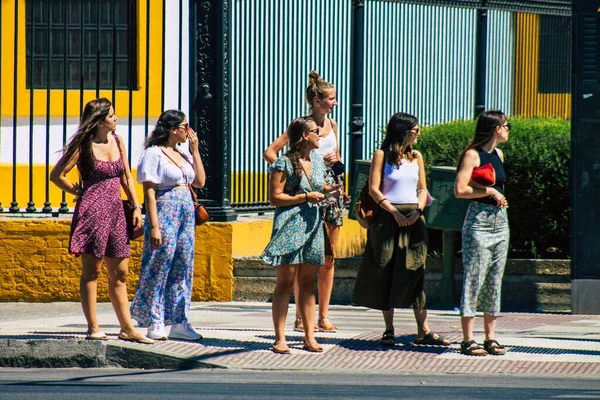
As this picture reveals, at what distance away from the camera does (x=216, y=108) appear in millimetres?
11938

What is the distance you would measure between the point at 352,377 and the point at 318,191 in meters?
1.42

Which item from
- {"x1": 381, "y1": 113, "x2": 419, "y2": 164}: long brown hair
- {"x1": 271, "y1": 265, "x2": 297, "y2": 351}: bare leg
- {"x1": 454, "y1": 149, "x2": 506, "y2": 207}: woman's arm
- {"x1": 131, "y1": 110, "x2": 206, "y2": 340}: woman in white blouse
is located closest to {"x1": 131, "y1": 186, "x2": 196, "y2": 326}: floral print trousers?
{"x1": 131, "y1": 110, "x2": 206, "y2": 340}: woman in white blouse

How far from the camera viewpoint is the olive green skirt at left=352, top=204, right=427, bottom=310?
9.03m

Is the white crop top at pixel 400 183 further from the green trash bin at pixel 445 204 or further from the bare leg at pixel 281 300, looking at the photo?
the green trash bin at pixel 445 204

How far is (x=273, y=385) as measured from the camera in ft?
25.5

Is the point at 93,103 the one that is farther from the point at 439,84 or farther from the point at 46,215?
the point at 439,84

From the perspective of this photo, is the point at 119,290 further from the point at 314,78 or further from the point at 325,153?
the point at 314,78

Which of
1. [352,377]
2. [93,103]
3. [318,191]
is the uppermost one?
[93,103]

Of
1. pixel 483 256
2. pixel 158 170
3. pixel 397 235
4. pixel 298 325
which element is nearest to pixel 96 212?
pixel 158 170

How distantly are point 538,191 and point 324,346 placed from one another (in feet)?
11.3

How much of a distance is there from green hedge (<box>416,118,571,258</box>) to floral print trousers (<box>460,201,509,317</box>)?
2.93 meters

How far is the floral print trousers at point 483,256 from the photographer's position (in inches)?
345

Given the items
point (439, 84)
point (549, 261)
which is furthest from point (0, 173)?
point (549, 261)

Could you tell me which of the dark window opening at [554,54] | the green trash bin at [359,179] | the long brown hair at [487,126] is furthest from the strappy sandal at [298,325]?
the dark window opening at [554,54]
